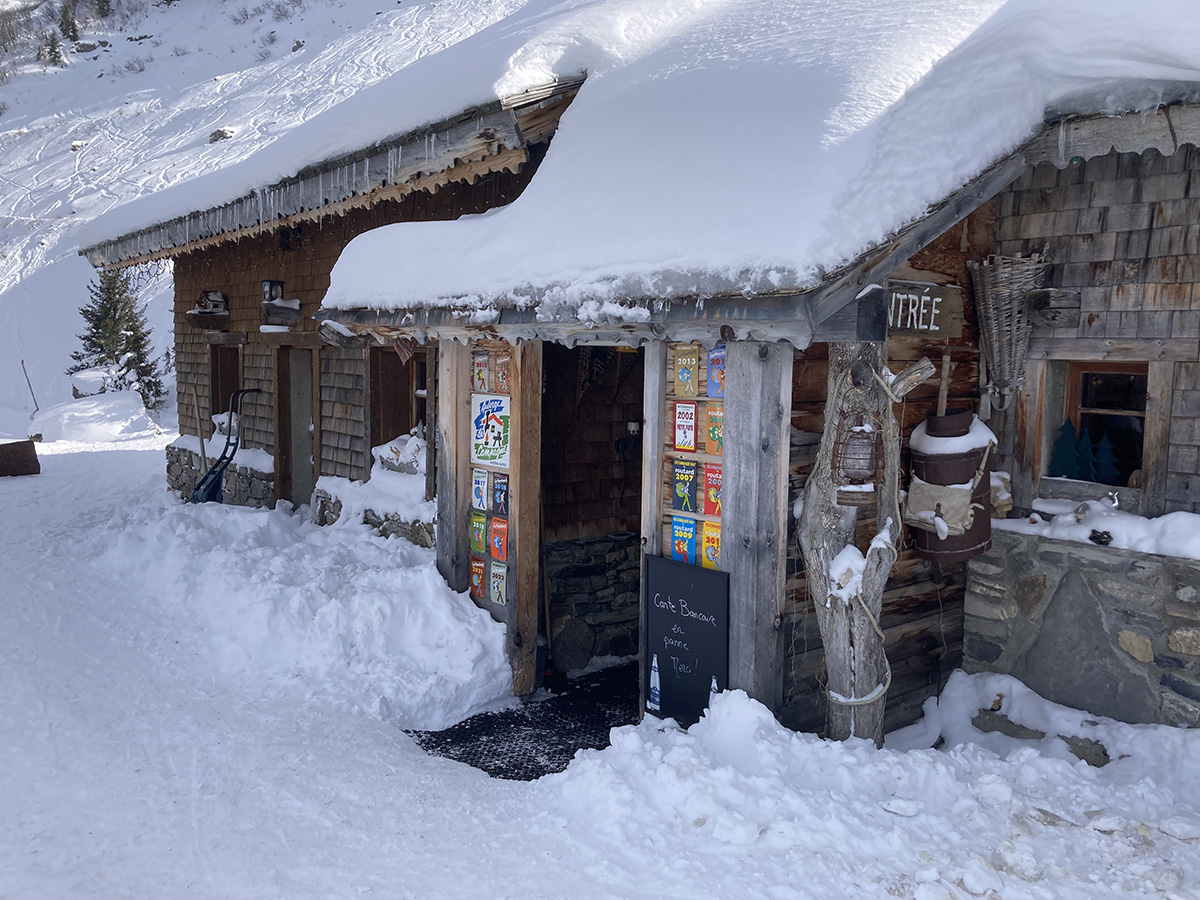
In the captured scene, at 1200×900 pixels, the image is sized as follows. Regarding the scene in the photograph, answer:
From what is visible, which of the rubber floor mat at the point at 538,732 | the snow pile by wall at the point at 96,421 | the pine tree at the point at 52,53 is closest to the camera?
the rubber floor mat at the point at 538,732

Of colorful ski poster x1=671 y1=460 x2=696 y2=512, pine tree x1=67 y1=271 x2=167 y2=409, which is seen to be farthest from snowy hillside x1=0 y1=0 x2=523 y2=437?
colorful ski poster x1=671 y1=460 x2=696 y2=512

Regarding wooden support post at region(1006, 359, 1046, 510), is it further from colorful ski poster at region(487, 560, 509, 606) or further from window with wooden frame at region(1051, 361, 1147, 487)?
colorful ski poster at region(487, 560, 509, 606)

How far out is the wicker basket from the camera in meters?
5.85

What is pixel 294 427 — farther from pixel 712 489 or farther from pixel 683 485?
pixel 712 489

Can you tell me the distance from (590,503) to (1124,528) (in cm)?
434

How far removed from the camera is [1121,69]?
4453 millimetres

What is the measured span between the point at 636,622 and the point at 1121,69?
590 cm

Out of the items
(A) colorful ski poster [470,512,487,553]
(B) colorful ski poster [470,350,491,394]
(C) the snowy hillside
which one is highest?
(C) the snowy hillside

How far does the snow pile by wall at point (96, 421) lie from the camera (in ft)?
73.3

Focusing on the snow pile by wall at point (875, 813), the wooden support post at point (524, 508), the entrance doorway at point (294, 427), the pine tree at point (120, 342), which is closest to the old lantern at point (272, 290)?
the entrance doorway at point (294, 427)

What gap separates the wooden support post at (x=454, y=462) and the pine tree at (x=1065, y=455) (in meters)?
4.40

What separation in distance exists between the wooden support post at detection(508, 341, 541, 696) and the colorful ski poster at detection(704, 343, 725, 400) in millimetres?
1797

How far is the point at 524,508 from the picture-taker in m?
6.87

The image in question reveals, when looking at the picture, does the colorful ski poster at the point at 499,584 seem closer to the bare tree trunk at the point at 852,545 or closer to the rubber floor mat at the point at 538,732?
the rubber floor mat at the point at 538,732
